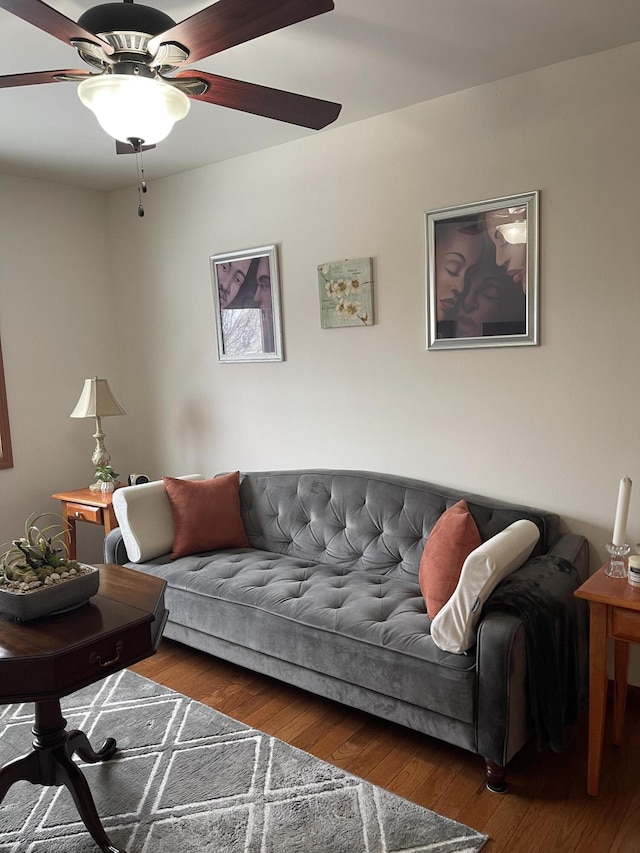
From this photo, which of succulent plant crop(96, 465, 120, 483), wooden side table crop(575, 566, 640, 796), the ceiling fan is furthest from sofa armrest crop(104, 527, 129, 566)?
wooden side table crop(575, 566, 640, 796)

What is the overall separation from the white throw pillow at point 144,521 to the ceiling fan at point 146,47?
1.96 metres

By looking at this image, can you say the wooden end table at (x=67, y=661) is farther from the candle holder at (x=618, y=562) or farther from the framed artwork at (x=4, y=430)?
the framed artwork at (x=4, y=430)

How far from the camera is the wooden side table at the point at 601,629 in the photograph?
2.00m

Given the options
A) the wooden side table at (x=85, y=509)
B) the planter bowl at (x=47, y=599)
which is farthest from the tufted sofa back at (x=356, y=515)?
the planter bowl at (x=47, y=599)

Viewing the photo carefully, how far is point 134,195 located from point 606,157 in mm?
2971

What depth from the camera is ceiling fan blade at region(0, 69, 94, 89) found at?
168 centimetres

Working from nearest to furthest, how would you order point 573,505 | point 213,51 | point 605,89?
1. point 213,51
2. point 605,89
3. point 573,505

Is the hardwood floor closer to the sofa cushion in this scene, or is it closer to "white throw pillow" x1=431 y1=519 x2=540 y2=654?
the sofa cushion

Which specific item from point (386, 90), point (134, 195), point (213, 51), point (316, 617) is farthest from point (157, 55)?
point (134, 195)

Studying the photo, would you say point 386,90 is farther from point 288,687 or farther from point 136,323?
point 288,687

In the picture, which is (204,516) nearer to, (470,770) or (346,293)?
(346,293)

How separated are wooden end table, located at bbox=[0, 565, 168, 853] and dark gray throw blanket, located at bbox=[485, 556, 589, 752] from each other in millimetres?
1169

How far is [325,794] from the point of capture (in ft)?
7.03

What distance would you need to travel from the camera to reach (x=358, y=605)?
8.47 feet
